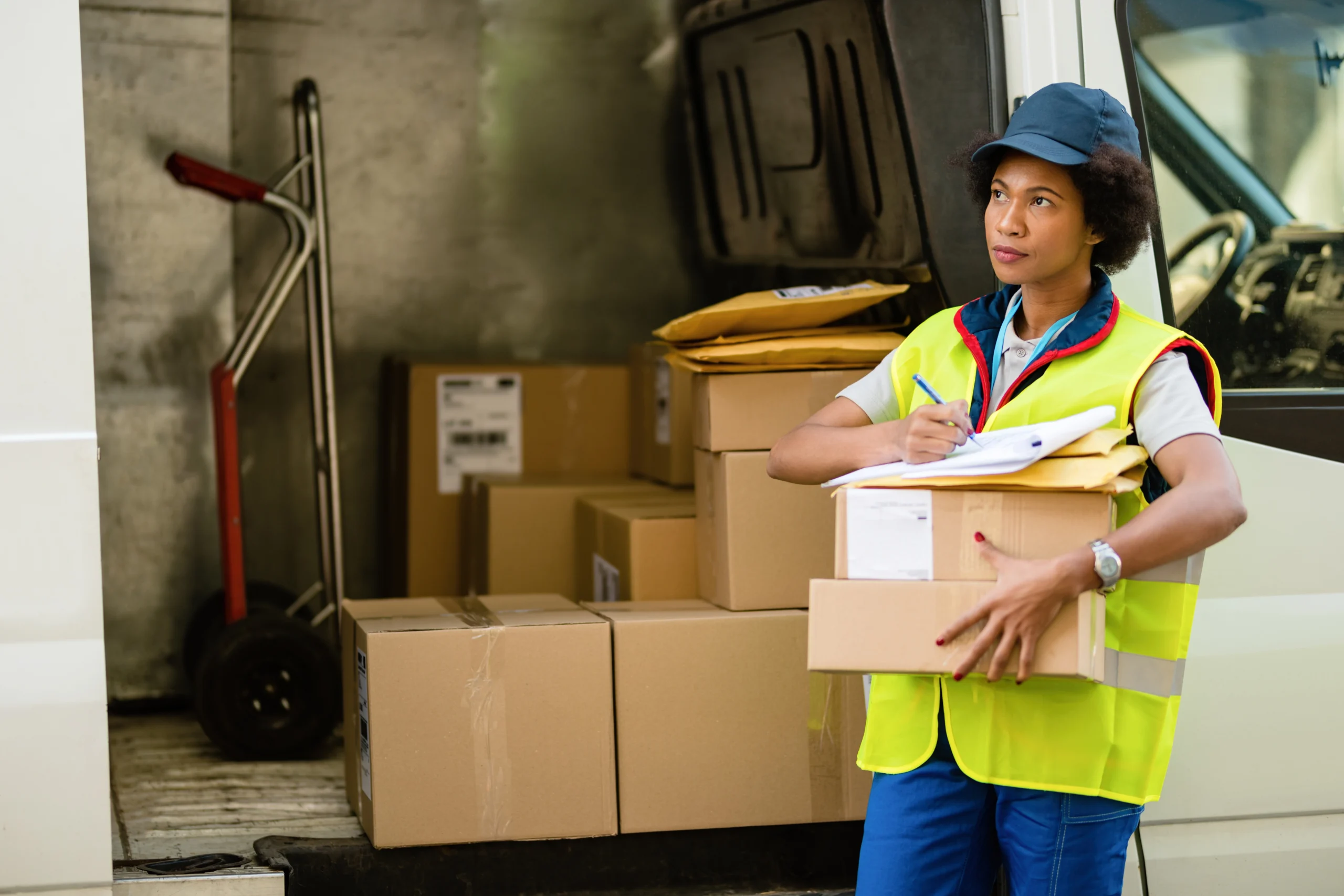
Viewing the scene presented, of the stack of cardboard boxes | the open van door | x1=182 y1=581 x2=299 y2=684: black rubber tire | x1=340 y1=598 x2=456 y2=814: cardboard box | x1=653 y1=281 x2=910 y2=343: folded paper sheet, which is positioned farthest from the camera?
x1=182 y1=581 x2=299 y2=684: black rubber tire

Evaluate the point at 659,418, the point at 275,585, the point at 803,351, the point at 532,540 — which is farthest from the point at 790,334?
the point at 275,585

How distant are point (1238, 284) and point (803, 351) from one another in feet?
2.24

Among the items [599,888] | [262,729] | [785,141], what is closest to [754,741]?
[599,888]

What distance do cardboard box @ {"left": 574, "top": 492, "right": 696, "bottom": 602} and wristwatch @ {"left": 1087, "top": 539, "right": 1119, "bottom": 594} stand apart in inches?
44.7

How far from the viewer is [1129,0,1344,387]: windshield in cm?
208

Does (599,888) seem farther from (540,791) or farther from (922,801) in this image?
(922,801)

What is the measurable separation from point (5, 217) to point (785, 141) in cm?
182

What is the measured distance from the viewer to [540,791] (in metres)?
2.17

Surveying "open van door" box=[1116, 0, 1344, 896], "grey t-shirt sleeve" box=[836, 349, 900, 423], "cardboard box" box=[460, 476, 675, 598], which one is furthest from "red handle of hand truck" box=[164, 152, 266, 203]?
"open van door" box=[1116, 0, 1344, 896]

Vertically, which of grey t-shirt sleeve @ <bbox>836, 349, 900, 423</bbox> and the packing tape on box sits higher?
grey t-shirt sleeve @ <bbox>836, 349, 900, 423</bbox>

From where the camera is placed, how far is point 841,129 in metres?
2.76

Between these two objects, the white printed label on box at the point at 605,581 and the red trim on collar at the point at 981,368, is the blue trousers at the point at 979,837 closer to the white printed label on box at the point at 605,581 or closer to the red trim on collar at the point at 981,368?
the red trim on collar at the point at 981,368

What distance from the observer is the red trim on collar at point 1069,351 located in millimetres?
1583

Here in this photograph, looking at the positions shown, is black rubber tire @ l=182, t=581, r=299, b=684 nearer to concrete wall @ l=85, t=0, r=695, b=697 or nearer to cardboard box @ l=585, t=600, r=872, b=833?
concrete wall @ l=85, t=0, r=695, b=697
